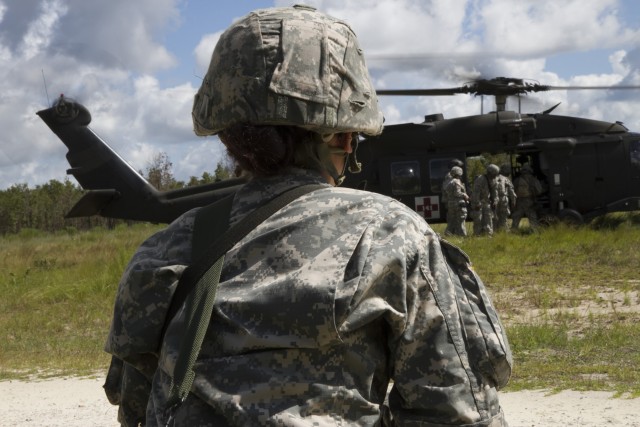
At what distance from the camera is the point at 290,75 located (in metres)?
1.77

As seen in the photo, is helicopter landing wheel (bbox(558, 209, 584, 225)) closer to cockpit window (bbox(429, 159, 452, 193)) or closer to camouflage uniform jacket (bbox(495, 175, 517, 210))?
camouflage uniform jacket (bbox(495, 175, 517, 210))

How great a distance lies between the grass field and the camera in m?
6.56

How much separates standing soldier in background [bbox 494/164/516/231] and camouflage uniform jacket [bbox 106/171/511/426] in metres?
16.8

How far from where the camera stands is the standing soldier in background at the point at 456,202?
58.7 ft

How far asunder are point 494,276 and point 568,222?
7084 mm

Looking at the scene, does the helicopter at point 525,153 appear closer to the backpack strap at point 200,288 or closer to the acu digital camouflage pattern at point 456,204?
the acu digital camouflage pattern at point 456,204

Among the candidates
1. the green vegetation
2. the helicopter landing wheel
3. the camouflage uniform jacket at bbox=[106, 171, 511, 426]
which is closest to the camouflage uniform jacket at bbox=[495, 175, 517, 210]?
the helicopter landing wheel

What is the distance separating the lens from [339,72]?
1.82 m

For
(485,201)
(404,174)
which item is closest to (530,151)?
(485,201)

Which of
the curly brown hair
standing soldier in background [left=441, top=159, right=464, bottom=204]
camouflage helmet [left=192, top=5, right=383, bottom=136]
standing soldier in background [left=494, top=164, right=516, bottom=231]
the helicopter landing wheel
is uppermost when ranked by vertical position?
camouflage helmet [left=192, top=5, right=383, bottom=136]

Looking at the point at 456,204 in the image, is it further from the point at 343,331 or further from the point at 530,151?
the point at 343,331

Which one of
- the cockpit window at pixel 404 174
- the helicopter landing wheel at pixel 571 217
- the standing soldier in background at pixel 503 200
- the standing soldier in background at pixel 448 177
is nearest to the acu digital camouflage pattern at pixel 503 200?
the standing soldier in background at pixel 503 200

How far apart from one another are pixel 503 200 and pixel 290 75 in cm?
1704

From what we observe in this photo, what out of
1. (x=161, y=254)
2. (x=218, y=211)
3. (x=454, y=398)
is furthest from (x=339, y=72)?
(x=454, y=398)
